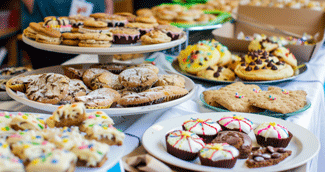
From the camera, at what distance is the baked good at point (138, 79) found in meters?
1.24

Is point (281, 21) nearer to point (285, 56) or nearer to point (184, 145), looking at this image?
point (285, 56)

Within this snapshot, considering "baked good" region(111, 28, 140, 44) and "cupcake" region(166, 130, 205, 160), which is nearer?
"cupcake" region(166, 130, 205, 160)

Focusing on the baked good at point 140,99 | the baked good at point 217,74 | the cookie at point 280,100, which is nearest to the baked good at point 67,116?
the baked good at point 140,99

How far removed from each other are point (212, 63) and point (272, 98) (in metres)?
0.61

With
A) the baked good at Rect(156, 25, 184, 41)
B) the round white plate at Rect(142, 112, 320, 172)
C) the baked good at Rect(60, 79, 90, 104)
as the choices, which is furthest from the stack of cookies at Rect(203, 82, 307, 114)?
the baked good at Rect(60, 79, 90, 104)

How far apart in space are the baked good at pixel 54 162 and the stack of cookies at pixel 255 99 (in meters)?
0.79

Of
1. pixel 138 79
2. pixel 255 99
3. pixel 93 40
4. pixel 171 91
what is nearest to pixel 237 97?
pixel 255 99

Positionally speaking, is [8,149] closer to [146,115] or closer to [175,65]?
[146,115]

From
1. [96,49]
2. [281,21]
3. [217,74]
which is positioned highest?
[96,49]

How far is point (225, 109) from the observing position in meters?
1.33

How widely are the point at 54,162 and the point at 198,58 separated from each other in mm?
1378

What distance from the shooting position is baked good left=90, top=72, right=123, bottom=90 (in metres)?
1.28

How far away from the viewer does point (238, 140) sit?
912 millimetres

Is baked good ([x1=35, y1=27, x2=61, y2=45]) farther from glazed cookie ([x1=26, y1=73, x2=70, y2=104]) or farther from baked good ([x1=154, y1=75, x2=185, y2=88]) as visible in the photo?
baked good ([x1=154, y1=75, x2=185, y2=88])
